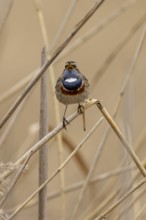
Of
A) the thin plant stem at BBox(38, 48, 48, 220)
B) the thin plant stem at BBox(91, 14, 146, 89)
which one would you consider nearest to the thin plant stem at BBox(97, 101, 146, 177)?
the thin plant stem at BBox(38, 48, 48, 220)

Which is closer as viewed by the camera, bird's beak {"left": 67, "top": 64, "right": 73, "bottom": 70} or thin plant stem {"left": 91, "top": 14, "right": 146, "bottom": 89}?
bird's beak {"left": 67, "top": 64, "right": 73, "bottom": 70}

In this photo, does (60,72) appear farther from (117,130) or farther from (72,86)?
(117,130)

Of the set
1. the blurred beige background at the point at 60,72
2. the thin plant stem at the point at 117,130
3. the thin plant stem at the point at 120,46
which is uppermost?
the blurred beige background at the point at 60,72

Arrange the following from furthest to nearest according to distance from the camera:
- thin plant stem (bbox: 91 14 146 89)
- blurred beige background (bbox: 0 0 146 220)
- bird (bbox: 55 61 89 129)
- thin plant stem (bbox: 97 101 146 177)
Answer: blurred beige background (bbox: 0 0 146 220) → thin plant stem (bbox: 91 14 146 89) → bird (bbox: 55 61 89 129) → thin plant stem (bbox: 97 101 146 177)

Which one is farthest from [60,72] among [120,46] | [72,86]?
[72,86]

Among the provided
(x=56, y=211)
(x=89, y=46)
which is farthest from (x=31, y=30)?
(x=56, y=211)

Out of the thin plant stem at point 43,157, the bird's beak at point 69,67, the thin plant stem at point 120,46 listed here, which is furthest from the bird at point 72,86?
the thin plant stem at point 120,46

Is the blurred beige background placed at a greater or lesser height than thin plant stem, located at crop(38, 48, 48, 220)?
greater

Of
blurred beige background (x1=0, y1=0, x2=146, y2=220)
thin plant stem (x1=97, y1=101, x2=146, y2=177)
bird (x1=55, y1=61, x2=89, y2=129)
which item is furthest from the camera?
blurred beige background (x1=0, y1=0, x2=146, y2=220)

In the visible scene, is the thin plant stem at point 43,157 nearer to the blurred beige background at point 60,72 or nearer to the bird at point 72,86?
the bird at point 72,86

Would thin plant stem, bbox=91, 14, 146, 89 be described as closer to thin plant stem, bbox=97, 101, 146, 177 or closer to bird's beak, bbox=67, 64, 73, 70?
bird's beak, bbox=67, 64, 73, 70
